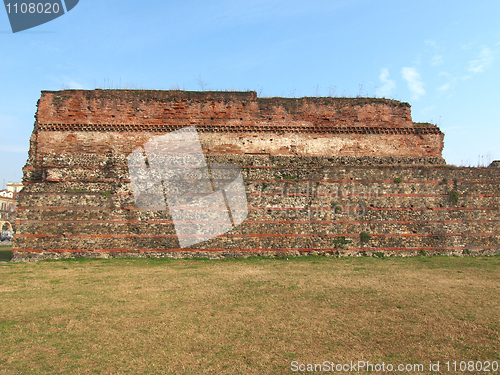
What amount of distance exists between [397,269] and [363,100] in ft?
25.9

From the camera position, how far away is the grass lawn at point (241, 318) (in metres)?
4.14

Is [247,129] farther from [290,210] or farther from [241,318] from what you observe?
[241,318]

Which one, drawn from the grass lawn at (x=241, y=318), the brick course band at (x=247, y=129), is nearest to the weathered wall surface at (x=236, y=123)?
the brick course band at (x=247, y=129)

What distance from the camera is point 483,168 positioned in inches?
472

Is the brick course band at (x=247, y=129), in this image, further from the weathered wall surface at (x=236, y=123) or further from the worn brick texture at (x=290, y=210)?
the worn brick texture at (x=290, y=210)

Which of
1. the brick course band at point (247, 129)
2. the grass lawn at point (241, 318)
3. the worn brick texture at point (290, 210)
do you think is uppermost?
the brick course band at point (247, 129)

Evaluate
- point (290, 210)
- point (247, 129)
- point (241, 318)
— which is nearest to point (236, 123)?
point (247, 129)

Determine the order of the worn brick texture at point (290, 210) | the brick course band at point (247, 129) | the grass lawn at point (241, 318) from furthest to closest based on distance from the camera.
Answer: the brick course band at point (247, 129) → the worn brick texture at point (290, 210) → the grass lawn at point (241, 318)

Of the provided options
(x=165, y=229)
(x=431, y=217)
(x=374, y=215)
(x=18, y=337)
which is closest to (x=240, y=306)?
(x=18, y=337)

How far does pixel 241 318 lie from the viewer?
5488mm

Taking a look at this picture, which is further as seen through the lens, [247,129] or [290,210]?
[247,129]

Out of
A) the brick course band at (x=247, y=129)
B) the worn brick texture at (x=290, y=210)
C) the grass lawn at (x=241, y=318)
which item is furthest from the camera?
the brick course band at (x=247, y=129)

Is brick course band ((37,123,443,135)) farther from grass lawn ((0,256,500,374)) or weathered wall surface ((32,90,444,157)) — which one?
grass lawn ((0,256,500,374))

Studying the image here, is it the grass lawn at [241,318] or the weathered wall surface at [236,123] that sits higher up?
the weathered wall surface at [236,123]
